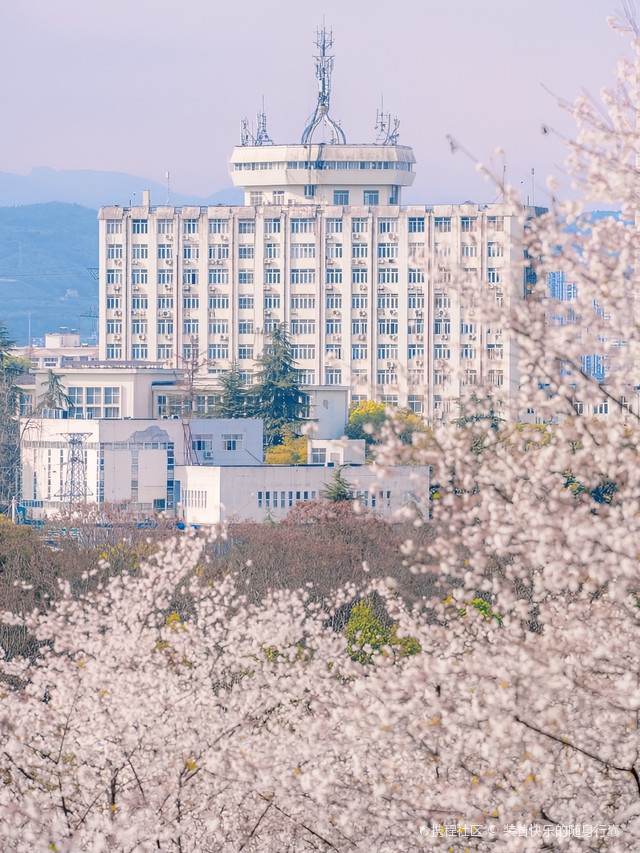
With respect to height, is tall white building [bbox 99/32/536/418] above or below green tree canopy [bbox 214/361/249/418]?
above

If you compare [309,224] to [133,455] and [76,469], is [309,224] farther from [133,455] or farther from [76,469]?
[133,455]

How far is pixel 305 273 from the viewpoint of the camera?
456 ft

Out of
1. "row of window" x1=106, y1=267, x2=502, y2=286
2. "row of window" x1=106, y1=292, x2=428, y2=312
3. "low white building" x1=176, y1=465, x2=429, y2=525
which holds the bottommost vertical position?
"low white building" x1=176, y1=465, x2=429, y2=525

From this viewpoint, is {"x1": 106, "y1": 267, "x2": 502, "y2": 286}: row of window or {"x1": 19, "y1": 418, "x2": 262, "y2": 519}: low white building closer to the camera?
{"x1": 19, "y1": 418, "x2": 262, "y2": 519}: low white building

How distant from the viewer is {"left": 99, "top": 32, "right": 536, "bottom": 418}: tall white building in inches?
5285

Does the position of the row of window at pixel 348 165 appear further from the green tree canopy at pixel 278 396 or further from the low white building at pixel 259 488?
the low white building at pixel 259 488

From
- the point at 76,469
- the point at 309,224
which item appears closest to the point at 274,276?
the point at 309,224

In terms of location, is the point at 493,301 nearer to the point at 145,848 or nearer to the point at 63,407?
the point at 145,848

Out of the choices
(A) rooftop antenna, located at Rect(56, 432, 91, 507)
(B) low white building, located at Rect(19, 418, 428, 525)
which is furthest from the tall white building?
(A) rooftop antenna, located at Rect(56, 432, 91, 507)

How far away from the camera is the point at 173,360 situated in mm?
135250

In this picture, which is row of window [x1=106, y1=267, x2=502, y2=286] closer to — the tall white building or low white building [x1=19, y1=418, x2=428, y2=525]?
the tall white building

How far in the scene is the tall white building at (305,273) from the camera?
134250 mm

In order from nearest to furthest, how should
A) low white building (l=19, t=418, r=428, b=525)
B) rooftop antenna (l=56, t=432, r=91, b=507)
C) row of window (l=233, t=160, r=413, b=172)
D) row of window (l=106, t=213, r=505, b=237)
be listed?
low white building (l=19, t=418, r=428, b=525)
rooftop antenna (l=56, t=432, r=91, b=507)
row of window (l=106, t=213, r=505, b=237)
row of window (l=233, t=160, r=413, b=172)

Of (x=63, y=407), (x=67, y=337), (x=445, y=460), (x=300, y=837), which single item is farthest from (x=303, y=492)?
(x=67, y=337)
